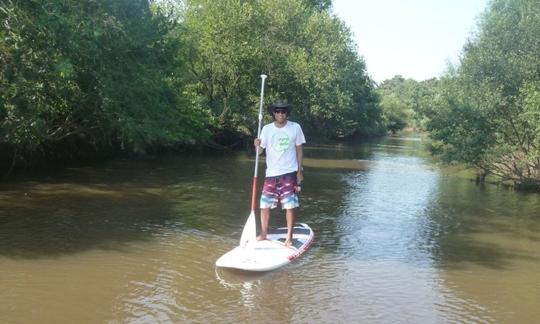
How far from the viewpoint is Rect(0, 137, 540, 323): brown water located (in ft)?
19.7

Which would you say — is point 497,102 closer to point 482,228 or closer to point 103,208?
point 482,228

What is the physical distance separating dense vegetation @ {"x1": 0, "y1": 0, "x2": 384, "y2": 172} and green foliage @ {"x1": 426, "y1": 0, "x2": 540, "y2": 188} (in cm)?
1266

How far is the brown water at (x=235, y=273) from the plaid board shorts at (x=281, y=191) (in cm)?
100

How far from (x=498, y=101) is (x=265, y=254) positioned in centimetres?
1775

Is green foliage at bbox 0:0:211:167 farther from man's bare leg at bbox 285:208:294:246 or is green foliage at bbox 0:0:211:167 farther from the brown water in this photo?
man's bare leg at bbox 285:208:294:246

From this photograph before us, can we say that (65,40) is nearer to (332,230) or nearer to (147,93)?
(147,93)

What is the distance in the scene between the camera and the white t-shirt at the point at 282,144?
8164 millimetres

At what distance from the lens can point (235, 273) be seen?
289 inches

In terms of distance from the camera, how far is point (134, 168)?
2205 cm

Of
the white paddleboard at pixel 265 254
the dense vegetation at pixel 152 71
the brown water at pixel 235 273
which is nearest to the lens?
the brown water at pixel 235 273

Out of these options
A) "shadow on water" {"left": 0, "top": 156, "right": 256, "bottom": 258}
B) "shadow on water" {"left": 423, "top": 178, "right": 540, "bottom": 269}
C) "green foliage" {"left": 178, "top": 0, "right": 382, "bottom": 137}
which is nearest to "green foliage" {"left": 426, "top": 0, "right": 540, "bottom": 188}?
"shadow on water" {"left": 423, "top": 178, "right": 540, "bottom": 269}

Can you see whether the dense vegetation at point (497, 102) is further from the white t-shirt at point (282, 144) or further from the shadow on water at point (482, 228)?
the white t-shirt at point (282, 144)

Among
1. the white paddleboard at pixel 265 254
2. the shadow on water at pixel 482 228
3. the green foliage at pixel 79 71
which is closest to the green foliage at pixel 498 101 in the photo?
the shadow on water at pixel 482 228

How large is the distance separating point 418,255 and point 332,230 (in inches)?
87.1
